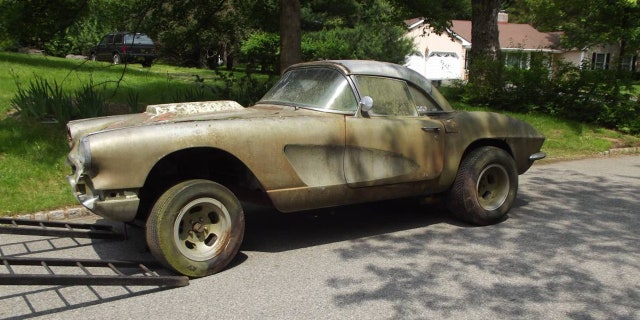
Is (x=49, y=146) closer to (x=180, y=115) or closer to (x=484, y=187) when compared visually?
(x=180, y=115)

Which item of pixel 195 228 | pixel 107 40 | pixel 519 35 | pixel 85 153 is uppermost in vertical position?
pixel 519 35

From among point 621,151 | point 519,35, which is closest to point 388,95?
point 621,151

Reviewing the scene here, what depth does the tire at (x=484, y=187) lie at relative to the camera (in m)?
5.80

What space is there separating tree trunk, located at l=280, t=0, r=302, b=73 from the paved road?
173 inches

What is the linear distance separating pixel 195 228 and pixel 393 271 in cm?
160

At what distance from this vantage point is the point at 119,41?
29234 millimetres

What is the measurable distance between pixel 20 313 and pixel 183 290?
1055mm

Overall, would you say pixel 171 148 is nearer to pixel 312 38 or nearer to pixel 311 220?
pixel 311 220

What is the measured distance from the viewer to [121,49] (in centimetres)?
2878

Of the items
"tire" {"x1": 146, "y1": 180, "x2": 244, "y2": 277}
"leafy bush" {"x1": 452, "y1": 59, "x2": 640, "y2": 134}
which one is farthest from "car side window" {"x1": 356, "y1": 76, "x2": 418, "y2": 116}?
"leafy bush" {"x1": 452, "y1": 59, "x2": 640, "y2": 134}

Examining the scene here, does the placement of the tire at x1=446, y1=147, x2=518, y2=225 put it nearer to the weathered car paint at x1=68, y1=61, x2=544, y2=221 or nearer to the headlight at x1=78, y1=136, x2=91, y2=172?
the weathered car paint at x1=68, y1=61, x2=544, y2=221

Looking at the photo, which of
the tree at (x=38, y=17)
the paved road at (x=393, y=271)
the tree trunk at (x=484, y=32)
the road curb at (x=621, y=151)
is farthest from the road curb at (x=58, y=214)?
the tree trunk at (x=484, y=32)

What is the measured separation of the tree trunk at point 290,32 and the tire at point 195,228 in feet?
19.9

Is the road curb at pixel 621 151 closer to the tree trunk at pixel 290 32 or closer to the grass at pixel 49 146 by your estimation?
the grass at pixel 49 146
